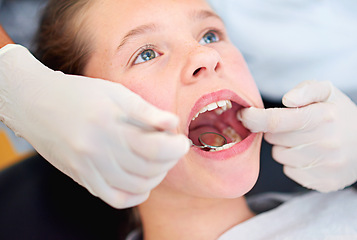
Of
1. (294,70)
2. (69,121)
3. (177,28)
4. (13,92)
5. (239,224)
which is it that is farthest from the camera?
(294,70)

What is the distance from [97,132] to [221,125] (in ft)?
2.31

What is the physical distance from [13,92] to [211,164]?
1.92 feet

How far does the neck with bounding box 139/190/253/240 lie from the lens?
118cm

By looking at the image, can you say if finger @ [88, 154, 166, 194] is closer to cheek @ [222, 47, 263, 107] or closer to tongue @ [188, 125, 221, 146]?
cheek @ [222, 47, 263, 107]

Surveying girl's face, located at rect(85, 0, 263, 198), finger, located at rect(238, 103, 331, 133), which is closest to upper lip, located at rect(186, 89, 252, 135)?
girl's face, located at rect(85, 0, 263, 198)

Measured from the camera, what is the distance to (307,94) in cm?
110

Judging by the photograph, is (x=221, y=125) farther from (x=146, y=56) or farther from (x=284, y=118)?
(x=146, y=56)

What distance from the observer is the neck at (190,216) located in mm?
1185

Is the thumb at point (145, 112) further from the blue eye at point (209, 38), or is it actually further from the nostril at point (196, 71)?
the blue eye at point (209, 38)

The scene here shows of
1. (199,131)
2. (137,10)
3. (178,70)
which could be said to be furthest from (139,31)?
(199,131)

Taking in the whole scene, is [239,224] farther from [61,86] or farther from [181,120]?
[61,86]

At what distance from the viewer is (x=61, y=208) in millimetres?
1535

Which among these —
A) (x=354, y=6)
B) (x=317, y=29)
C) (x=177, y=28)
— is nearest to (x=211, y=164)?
(x=177, y=28)

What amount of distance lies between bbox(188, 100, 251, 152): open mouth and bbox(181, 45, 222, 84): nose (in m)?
0.27
